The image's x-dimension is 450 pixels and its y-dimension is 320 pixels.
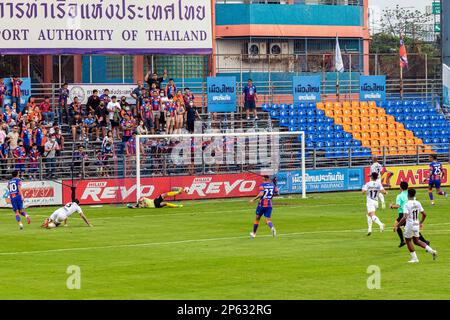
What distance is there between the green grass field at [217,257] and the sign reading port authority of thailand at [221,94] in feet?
43.4

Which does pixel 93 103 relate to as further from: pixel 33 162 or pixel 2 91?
pixel 33 162

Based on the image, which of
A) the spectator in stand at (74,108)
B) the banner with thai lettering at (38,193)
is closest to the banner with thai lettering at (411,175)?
the spectator in stand at (74,108)

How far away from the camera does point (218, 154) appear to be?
5447 centimetres

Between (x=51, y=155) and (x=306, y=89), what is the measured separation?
18379 mm

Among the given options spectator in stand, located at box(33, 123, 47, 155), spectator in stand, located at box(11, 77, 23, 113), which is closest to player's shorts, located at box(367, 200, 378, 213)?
spectator in stand, located at box(33, 123, 47, 155)

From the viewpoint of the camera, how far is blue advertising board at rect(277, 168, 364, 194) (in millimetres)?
56062

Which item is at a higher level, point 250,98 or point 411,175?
point 250,98

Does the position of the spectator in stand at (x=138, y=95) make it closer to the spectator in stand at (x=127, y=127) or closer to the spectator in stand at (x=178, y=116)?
the spectator in stand at (x=127, y=127)

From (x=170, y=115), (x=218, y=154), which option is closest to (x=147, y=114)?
(x=170, y=115)

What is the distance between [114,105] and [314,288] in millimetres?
31994

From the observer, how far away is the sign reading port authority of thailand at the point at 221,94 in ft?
197

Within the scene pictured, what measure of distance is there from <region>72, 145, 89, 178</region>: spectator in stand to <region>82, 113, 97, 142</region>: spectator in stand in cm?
147

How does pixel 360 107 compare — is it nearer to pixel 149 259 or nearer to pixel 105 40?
pixel 105 40

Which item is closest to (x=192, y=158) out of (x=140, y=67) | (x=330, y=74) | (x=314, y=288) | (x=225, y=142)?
(x=225, y=142)
